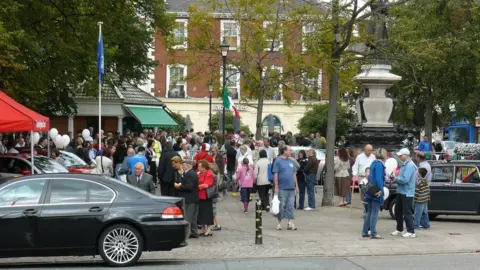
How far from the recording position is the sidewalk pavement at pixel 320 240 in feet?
52.4

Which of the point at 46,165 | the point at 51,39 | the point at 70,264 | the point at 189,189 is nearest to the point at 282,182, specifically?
the point at 189,189

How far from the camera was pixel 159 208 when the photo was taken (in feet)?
45.7

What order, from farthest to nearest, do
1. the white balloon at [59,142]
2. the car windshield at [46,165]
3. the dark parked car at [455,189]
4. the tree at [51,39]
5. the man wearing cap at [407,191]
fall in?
the white balloon at [59,142]
the tree at [51,39]
the car windshield at [46,165]
the dark parked car at [455,189]
the man wearing cap at [407,191]

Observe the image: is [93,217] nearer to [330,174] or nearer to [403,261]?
[403,261]

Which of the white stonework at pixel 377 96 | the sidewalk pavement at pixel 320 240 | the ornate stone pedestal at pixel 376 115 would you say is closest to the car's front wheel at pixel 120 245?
the sidewalk pavement at pixel 320 240

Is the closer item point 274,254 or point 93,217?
point 93,217

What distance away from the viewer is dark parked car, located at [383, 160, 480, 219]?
20.4 metres

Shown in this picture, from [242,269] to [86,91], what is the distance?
26.0m

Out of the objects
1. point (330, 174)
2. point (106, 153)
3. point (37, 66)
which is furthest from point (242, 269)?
point (37, 66)

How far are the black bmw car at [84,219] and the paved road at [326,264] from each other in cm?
50

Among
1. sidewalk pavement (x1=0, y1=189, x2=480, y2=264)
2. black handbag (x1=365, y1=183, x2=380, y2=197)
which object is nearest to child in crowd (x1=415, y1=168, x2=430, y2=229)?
sidewalk pavement (x1=0, y1=189, x2=480, y2=264)

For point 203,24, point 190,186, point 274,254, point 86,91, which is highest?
point 203,24

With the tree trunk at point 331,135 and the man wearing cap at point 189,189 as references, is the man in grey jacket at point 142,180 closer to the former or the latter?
the man wearing cap at point 189,189

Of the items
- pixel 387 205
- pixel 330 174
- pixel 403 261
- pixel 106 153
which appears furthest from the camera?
pixel 106 153
